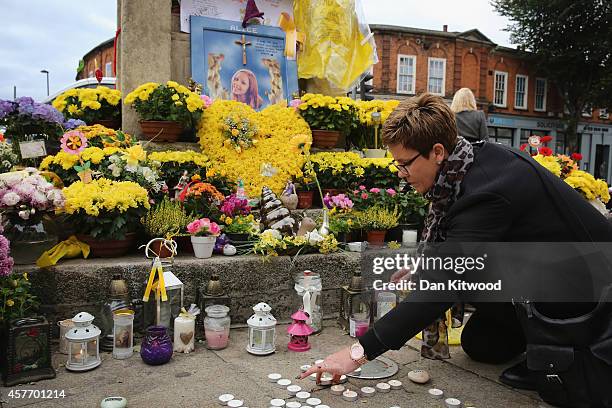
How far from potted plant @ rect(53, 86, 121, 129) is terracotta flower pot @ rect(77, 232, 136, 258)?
284 cm

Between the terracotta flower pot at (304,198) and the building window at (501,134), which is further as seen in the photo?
the building window at (501,134)

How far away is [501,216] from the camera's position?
2.09 m

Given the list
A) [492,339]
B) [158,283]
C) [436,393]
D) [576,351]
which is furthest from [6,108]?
[576,351]

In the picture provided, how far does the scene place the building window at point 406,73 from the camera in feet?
85.8

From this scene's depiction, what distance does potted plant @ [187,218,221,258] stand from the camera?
3.76 meters

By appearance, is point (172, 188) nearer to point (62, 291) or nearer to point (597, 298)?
point (62, 291)

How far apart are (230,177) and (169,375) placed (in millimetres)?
2652

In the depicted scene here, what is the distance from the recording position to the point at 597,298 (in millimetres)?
2260

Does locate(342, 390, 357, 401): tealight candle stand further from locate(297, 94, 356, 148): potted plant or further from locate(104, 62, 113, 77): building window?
locate(104, 62, 113, 77): building window

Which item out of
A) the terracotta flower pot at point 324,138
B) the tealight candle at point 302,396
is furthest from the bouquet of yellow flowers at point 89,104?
the tealight candle at point 302,396

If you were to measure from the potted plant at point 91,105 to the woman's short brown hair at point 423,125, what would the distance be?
475 centimetres

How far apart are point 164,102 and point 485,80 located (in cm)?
2599

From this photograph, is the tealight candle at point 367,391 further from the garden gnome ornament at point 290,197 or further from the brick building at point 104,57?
the brick building at point 104,57

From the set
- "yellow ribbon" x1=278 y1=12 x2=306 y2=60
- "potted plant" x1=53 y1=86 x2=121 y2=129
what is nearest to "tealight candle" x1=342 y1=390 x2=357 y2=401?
"potted plant" x1=53 y1=86 x2=121 y2=129
